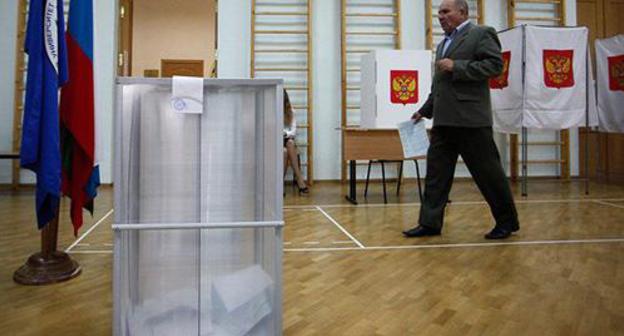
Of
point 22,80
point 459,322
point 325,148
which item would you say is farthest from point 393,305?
point 22,80

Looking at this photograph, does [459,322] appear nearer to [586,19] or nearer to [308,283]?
[308,283]

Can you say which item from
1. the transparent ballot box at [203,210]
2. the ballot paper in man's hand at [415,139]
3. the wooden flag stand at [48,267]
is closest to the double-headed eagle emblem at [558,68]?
the ballot paper in man's hand at [415,139]

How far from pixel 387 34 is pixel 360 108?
100cm

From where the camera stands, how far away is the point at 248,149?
1.20 m

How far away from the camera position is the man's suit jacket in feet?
8.18

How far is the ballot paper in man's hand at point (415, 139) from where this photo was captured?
291cm

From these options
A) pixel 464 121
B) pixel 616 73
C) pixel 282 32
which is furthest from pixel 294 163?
pixel 616 73

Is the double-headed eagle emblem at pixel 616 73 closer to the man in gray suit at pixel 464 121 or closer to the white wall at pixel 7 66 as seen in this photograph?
the man in gray suit at pixel 464 121

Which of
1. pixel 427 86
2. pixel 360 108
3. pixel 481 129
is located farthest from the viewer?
pixel 360 108

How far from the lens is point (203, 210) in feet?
3.86

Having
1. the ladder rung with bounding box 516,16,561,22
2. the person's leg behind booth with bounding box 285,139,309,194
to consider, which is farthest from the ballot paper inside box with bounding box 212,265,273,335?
the ladder rung with bounding box 516,16,561,22

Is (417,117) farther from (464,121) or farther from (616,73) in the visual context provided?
(616,73)

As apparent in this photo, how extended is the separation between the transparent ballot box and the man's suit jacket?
161 centimetres

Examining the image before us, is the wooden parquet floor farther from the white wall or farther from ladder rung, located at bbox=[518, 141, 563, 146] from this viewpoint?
ladder rung, located at bbox=[518, 141, 563, 146]
